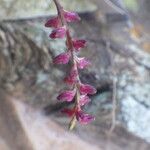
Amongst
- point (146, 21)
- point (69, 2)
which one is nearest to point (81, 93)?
point (69, 2)

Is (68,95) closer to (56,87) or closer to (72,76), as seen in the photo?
(72,76)

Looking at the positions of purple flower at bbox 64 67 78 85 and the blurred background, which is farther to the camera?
the blurred background

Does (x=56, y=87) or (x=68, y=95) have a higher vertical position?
(x=68, y=95)

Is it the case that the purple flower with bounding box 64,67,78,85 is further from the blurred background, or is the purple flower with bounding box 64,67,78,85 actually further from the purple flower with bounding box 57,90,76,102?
the blurred background

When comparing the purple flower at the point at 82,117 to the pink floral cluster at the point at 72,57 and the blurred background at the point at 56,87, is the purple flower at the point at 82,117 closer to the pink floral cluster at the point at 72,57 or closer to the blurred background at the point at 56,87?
the pink floral cluster at the point at 72,57

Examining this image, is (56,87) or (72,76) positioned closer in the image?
(72,76)

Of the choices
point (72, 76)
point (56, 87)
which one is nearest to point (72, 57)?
point (72, 76)

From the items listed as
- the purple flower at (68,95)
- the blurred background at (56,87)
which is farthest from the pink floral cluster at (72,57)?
the blurred background at (56,87)

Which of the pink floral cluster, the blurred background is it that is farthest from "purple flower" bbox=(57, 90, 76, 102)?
the blurred background
